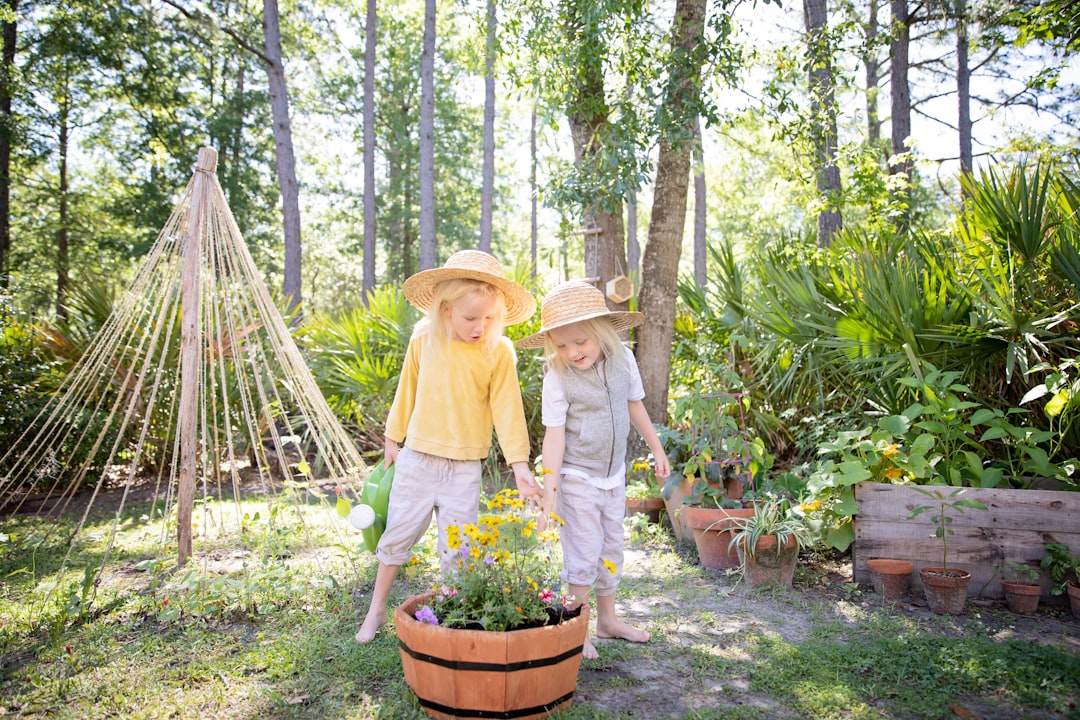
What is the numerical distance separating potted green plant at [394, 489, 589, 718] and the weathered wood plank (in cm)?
176

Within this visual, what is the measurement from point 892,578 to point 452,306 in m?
2.24

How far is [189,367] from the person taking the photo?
11.2ft

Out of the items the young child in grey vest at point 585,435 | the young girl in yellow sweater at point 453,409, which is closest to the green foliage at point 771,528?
the young child in grey vest at point 585,435

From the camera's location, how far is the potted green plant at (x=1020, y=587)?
291cm

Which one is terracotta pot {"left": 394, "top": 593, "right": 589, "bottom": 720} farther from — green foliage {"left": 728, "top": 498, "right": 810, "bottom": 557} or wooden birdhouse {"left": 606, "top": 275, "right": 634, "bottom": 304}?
wooden birdhouse {"left": 606, "top": 275, "right": 634, "bottom": 304}

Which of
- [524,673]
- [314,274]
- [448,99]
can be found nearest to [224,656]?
[524,673]

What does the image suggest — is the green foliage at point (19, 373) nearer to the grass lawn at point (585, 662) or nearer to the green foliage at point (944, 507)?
the grass lawn at point (585, 662)

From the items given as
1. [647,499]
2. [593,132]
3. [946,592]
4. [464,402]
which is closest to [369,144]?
[593,132]

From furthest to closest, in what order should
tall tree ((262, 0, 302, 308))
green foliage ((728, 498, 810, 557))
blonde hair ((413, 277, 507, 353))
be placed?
tall tree ((262, 0, 302, 308)) → green foliage ((728, 498, 810, 557)) → blonde hair ((413, 277, 507, 353))

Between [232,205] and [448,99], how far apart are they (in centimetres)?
711

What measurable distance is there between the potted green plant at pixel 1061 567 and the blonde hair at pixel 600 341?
6.61ft

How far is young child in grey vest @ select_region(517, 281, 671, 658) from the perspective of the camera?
8.24 ft

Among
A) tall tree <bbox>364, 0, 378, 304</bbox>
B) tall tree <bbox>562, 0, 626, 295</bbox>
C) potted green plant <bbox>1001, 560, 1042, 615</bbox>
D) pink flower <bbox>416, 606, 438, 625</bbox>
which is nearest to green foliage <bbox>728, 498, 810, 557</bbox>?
potted green plant <bbox>1001, 560, 1042, 615</bbox>

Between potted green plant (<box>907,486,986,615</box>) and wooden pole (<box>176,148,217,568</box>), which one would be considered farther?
wooden pole (<box>176,148,217,568</box>)
